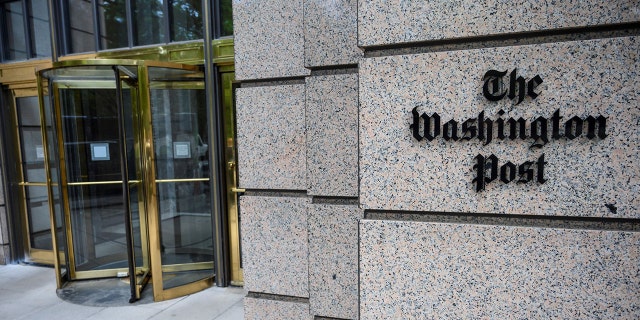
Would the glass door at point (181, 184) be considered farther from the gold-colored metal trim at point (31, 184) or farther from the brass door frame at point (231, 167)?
the gold-colored metal trim at point (31, 184)

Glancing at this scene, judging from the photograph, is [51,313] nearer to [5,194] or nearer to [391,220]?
[5,194]

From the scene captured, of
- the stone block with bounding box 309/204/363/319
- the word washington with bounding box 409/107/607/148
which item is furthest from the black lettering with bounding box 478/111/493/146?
the stone block with bounding box 309/204/363/319

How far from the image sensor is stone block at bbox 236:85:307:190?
2975 mm

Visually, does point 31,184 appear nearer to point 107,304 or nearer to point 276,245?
point 107,304

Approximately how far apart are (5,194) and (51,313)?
2.85m

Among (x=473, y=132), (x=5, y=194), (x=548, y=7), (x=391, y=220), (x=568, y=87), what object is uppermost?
(x=548, y=7)

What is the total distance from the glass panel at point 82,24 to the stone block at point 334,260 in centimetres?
528

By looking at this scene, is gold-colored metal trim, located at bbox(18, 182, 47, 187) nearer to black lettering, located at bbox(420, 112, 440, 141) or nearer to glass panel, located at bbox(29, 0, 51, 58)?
glass panel, located at bbox(29, 0, 51, 58)

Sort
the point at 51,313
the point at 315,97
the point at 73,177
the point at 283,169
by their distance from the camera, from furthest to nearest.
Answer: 1. the point at 73,177
2. the point at 51,313
3. the point at 283,169
4. the point at 315,97

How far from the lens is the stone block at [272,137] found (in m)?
2.97

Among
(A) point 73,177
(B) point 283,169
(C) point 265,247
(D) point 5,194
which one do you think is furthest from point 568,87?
(D) point 5,194

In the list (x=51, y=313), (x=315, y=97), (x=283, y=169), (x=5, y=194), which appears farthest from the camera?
(x=5, y=194)

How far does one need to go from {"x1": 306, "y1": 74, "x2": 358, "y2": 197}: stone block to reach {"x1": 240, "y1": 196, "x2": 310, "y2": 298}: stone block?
0.58m

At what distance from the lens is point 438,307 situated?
5.81ft
